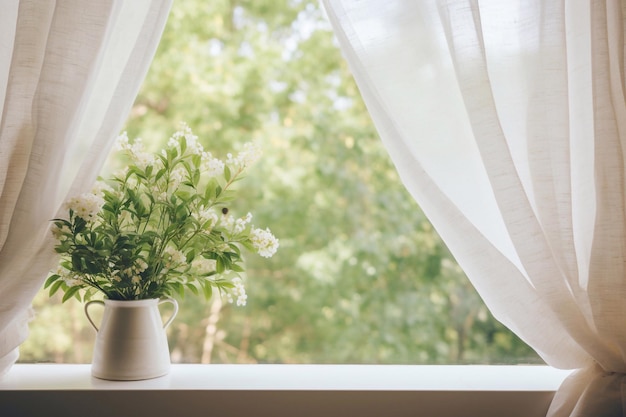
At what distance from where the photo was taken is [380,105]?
1034 mm

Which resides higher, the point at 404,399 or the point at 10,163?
the point at 10,163

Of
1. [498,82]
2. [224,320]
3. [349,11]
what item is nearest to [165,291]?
[349,11]

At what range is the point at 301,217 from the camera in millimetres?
2850

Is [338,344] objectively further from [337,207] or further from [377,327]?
[337,207]

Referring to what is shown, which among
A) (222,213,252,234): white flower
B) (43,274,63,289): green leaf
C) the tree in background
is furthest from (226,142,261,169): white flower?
the tree in background

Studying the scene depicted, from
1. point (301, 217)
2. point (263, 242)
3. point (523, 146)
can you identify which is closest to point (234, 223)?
point (263, 242)

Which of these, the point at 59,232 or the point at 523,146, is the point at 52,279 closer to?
the point at 59,232

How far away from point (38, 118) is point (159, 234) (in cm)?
31

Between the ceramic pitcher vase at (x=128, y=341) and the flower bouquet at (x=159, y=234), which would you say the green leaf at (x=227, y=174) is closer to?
the flower bouquet at (x=159, y=234)

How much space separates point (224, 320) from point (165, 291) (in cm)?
174

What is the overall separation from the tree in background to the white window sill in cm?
154

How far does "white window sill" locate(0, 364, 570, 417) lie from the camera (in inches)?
40.7

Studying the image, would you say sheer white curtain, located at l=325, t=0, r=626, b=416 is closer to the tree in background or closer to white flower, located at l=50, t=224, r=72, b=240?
white flower, located at l=50, t=224, r=72, b=240

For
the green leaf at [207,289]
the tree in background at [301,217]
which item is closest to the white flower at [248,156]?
the green leaf at [207,289]
